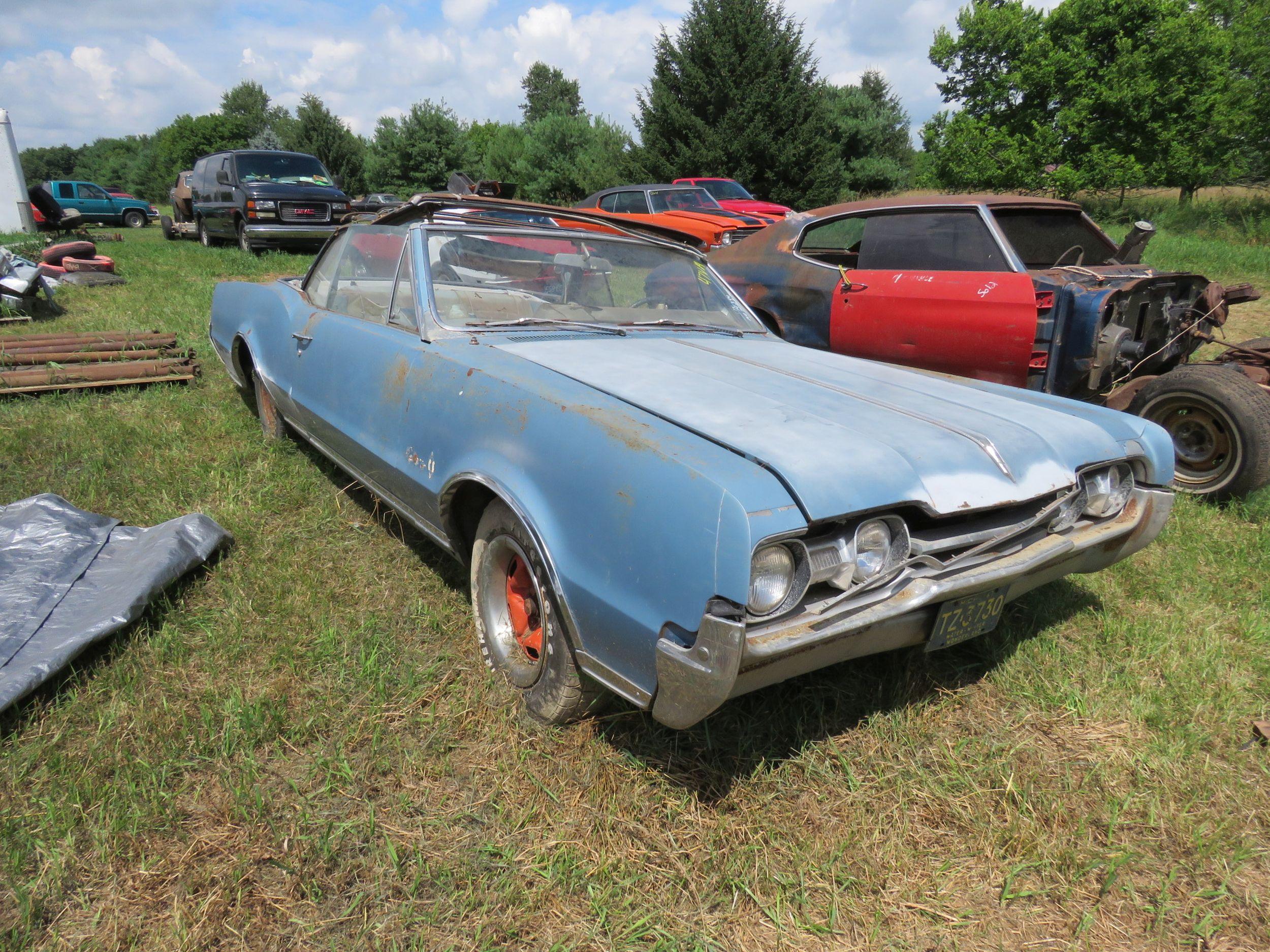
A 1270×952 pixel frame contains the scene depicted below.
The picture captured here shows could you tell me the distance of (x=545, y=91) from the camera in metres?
71.1

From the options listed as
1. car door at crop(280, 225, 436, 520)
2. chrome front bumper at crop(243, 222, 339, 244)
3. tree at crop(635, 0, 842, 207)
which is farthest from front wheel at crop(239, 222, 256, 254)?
tree at crop(635, 0, 842, 207)

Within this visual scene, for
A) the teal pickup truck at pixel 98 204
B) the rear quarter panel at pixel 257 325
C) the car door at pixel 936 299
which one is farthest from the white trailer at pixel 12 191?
the car door at pixel 936 299

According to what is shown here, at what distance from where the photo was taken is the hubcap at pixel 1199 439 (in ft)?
12.2

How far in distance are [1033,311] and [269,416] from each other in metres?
4.21

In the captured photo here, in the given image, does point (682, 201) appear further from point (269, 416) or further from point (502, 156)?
point (502, 156)

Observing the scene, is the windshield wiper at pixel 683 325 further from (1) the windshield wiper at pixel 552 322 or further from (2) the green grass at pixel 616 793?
(2) the green grass at pixel 616 793

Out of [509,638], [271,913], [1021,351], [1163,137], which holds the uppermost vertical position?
[1163,137]

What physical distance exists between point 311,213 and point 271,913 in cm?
1170

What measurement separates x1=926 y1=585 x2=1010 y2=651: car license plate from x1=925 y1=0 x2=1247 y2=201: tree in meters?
24.4

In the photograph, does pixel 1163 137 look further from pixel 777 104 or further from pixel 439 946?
pixel 439 946

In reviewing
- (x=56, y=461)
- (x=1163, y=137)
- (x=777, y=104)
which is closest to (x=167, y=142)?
(x=777, y=104)

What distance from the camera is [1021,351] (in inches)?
164

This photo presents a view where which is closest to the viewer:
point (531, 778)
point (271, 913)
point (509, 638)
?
point (271, 913)

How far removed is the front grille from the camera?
1134 cm
